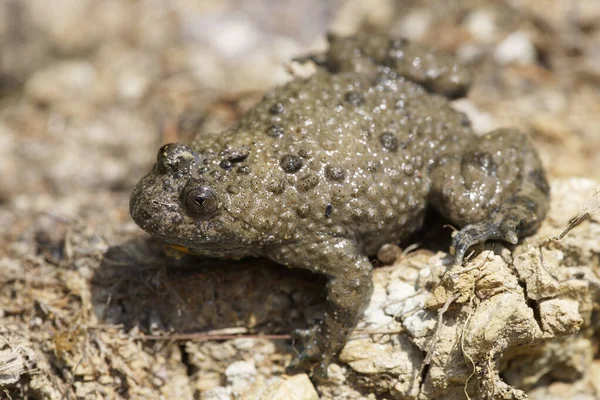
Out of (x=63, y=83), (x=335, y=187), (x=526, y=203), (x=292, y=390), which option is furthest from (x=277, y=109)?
(x=63, y=83)

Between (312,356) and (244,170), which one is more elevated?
(244,170)

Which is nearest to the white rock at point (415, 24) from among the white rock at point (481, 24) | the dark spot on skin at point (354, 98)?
the white rock at point (481, 24)

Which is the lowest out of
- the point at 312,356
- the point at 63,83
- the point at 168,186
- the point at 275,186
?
the point at 312,356

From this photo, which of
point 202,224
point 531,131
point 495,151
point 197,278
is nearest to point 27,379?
point 197,278

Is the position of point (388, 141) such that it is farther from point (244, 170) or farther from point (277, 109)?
point (244, 170)

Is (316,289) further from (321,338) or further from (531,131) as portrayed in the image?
(531,131)

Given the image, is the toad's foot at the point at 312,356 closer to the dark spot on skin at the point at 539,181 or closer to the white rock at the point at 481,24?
the dark spot on skin at the point at 539,181

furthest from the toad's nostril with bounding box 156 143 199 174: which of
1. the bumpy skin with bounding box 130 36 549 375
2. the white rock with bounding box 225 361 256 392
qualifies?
the white rock with bounding box 225 361 256 392
